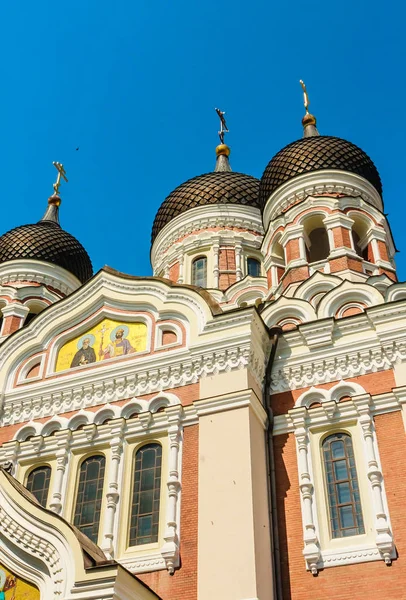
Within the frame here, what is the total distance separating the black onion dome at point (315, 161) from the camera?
1572cm

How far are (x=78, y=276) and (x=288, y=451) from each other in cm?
993

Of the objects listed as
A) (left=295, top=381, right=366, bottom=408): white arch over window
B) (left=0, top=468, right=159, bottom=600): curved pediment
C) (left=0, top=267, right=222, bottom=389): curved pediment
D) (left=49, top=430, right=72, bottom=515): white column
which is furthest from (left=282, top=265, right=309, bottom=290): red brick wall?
(left=0, top=468, right=159, bottom=600): curved pediment

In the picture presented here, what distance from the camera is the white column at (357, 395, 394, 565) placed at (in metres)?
8.16

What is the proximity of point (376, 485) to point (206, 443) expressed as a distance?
2.01 m

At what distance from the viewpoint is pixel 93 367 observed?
10961 mm

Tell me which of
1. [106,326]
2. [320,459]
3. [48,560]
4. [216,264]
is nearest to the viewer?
[48,560]

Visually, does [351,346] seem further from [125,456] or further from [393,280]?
[393,280]

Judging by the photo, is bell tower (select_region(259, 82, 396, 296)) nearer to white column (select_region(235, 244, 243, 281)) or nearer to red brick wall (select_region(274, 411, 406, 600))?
white column (select_region(235, 244, 243, 281))

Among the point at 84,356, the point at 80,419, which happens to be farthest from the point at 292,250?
the point at 80,419

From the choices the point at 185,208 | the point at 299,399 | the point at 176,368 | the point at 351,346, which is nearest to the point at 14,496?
the point at 176,368

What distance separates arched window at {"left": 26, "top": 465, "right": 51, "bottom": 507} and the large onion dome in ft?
32.3

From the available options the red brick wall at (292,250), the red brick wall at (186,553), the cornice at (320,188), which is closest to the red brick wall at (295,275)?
the red brick wall at (292,250)

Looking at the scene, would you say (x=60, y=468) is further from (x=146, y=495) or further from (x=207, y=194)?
(x=207, y=194)

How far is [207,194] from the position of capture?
19.2 m
